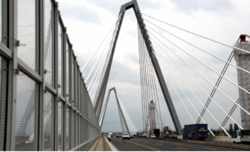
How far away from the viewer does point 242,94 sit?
42781mm

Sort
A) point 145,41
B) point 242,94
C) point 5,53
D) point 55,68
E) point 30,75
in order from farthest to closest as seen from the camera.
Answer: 1. point 242,94
2. point 145,41
3. point 55,68
4. point 30,75
5. point 5,53

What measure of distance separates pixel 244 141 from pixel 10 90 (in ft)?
97.9

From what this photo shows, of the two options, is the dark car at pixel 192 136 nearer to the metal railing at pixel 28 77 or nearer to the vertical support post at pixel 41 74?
the metal railing at pixel 28 77

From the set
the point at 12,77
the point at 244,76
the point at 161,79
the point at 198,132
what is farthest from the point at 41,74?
the point at 244,76

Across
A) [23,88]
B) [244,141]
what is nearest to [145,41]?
[244,141]

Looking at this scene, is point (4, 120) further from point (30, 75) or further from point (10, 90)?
point (30, 75)

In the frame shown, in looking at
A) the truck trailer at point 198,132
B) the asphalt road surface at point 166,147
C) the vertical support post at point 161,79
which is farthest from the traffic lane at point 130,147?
the truck trailer at point 198,132

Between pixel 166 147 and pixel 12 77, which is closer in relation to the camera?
pixel 12 77

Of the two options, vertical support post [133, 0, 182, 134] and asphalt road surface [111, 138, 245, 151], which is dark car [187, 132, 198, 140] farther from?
asphalt road surface [111, 138, 245, 151]

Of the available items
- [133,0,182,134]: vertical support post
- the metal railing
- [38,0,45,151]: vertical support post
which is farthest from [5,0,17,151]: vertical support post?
[133,0,182,134]: vertical support post

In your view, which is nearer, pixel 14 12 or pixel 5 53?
pixel 5 53

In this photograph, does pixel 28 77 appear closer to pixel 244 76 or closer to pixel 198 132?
pixel 198 132

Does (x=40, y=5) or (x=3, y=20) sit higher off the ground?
(x=40, y=5)

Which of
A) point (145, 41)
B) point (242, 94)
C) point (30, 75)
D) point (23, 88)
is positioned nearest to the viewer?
point (23, 88)
